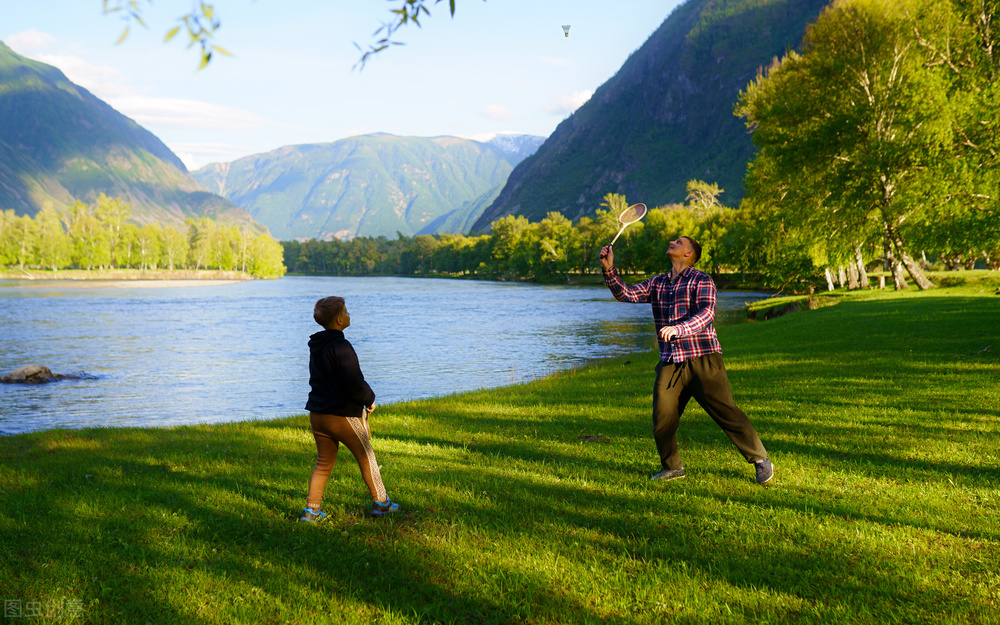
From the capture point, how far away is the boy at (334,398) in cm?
569

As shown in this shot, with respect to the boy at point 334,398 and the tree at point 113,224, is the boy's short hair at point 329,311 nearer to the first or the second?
the boy at point 334,398

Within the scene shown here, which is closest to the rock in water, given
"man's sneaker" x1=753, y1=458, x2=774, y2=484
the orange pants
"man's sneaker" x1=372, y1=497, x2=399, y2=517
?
the orange pants

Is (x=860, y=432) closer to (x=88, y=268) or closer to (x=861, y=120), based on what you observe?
(x=861, y=120)

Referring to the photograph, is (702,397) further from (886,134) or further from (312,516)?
(886,134)

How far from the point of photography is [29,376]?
2216 centimetres

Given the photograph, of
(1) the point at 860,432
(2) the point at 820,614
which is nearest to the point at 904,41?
(1) the point at 860,432

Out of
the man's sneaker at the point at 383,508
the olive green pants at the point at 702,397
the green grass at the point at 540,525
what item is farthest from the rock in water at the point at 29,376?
the olive green pants at the point at 702,397

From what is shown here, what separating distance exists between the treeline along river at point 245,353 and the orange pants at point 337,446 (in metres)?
11.5

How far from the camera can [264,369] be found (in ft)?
85.0

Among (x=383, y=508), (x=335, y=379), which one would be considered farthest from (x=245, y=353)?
(x=335, y=379)

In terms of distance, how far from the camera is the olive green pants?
6590 mm

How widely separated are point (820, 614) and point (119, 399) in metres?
21.4

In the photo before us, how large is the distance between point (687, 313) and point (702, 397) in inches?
37.5

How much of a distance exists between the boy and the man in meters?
3.05
